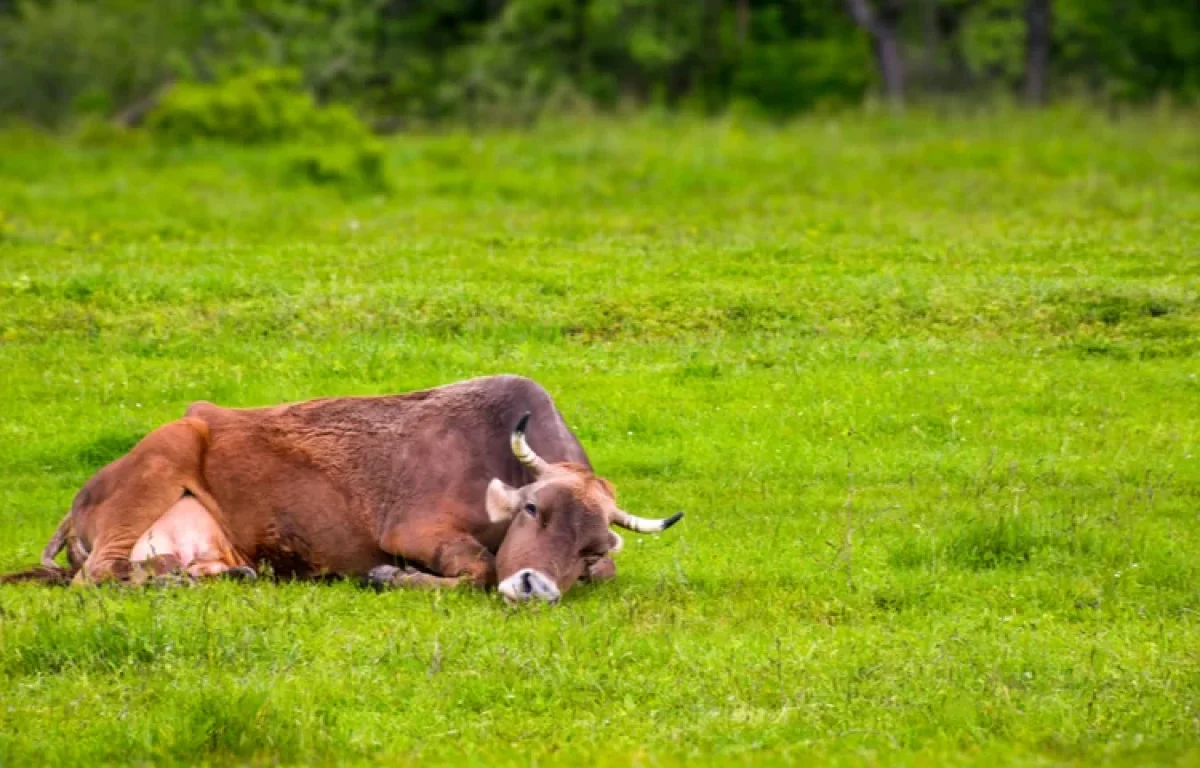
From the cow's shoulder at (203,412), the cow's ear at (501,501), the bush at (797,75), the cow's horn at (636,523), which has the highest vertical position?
the cow's shoulder at (203,412)

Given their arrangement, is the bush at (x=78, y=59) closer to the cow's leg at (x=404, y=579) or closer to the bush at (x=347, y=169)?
the bush at (x=347, y=169)

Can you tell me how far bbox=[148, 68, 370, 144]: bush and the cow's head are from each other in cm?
2072

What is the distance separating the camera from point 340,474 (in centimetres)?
1218

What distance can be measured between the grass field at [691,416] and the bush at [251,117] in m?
0.87

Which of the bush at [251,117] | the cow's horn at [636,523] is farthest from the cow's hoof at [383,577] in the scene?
the bush at [251,117]

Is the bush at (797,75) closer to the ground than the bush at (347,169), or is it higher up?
closer to the ground

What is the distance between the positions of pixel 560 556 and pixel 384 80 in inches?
A: 1383

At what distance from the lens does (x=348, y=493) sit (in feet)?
39.7

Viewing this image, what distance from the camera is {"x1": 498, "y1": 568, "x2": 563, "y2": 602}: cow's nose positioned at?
10695mm

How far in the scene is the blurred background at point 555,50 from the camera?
42.9 metres

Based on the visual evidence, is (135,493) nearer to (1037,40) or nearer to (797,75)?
(797,75)

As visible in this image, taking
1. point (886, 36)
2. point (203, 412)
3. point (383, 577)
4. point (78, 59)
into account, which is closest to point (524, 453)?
point (383, 577)

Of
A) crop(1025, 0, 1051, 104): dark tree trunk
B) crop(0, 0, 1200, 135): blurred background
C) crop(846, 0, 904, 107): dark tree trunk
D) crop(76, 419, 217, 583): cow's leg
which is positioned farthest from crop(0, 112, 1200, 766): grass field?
crop(1025, 0, 1051, 104): dark tree trunk

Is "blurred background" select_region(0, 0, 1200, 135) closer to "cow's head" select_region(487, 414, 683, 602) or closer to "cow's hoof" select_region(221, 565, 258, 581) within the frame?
"cow's hoof" select_region(221, 565, 258, 581)
